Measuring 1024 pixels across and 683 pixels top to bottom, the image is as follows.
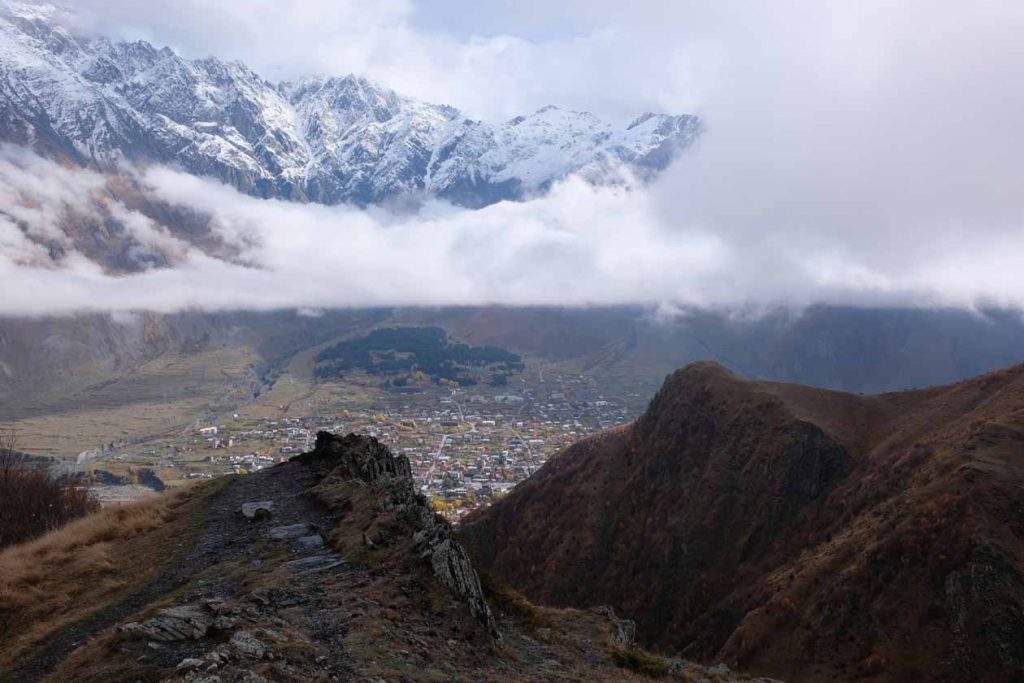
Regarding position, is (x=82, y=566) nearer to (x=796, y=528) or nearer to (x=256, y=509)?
(x=256, y=509)

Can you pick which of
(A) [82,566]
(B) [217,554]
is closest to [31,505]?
(A) [82,566]

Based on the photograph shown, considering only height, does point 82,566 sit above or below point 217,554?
below

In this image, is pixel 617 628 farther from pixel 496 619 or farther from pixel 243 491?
pixel 243 491

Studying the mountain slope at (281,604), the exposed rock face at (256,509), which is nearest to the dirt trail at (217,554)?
the mountain slope at (281,604)

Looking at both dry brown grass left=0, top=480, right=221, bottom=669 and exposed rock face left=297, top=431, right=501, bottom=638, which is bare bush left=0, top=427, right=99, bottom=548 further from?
exposed rock face left=297, top=431, right=501, bottom=638

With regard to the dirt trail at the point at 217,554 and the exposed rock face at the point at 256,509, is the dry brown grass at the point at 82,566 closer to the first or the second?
the dirt trail at the point at 217,554

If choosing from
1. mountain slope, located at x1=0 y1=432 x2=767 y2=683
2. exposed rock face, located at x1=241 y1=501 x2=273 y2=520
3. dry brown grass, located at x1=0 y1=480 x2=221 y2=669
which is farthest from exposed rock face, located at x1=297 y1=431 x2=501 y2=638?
dry brown grass, located at x1=0 y1=480 x2=221 y2=669
